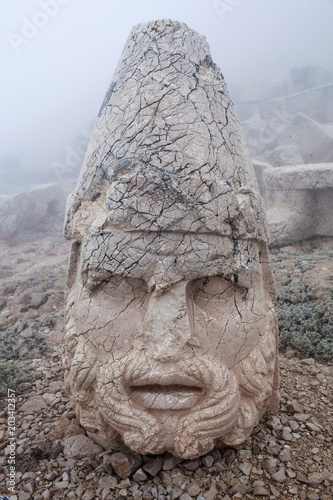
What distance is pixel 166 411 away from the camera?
1.82m

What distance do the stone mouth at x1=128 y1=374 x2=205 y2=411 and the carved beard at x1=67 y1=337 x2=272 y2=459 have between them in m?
0.02

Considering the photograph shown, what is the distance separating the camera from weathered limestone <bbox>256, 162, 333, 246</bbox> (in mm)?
6523

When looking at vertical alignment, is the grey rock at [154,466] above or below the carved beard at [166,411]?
below

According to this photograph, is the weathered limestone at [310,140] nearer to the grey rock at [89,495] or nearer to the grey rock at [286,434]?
the grey rock at [286,434]

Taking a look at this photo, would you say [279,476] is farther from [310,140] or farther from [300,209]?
[310,140]

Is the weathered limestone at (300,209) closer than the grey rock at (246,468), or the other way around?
the grey rock at (246,468)

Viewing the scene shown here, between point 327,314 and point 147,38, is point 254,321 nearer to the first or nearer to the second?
point 147,38

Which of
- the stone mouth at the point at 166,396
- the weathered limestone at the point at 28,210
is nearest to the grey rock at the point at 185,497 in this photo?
the stone mouth at the point at 166,396

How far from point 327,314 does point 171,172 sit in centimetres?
255

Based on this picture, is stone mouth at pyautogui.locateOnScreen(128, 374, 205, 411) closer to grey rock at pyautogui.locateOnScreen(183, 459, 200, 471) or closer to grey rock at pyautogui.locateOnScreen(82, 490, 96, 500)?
grey rock at pyautogui.locateOnScreen(183, 459, 200, 471)

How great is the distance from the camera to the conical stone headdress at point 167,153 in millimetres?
1830

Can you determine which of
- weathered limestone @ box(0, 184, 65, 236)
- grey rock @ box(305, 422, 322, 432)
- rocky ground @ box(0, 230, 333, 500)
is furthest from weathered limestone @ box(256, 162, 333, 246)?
weathered limestone @ box(0, 184, 65, 236)

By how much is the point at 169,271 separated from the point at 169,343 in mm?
339

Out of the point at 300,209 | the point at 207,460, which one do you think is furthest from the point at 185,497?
the point at 300,209
